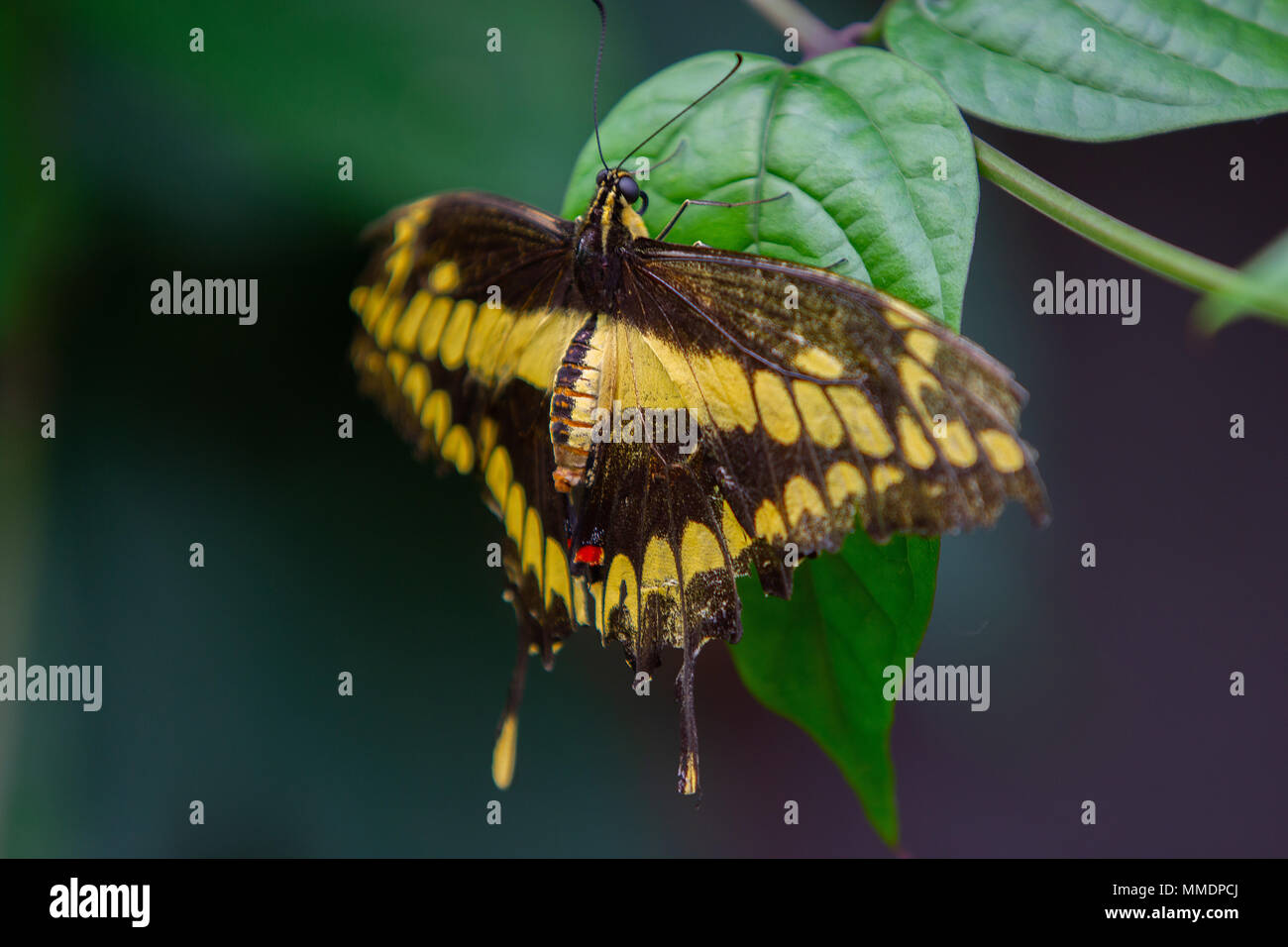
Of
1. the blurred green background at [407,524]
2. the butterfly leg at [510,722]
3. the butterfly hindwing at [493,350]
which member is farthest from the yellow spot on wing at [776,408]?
the blurred green background at [407,524]

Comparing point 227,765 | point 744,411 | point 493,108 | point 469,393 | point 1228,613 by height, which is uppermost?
point 493,108

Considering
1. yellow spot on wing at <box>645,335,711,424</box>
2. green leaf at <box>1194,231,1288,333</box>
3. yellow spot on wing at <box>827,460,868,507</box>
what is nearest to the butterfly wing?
yellow spot on wing at <box>645,335,711,424</box>

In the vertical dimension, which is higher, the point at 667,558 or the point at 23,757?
the point at 667,558

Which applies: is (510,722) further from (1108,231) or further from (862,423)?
(1108,231)

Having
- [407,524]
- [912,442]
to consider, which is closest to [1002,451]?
[912,442]

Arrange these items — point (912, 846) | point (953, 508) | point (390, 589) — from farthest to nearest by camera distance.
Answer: point (912, 846)
point (390, 589)
point (953, 508)

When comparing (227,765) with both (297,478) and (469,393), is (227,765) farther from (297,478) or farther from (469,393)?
(469,393)

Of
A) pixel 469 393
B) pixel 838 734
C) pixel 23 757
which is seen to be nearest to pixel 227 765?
pixel 23 757
